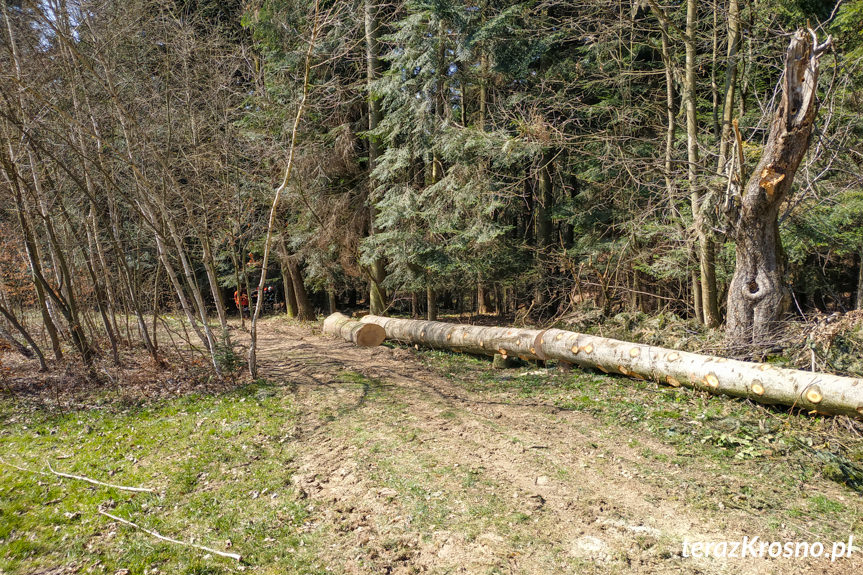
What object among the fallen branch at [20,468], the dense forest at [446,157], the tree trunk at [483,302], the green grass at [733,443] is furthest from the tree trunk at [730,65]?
the fallen branch at [20,468]

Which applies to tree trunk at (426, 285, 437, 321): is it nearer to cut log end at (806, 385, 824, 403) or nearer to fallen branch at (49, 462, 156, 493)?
cut log end at (806, 385, 824, 403)

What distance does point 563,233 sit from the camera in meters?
17.1

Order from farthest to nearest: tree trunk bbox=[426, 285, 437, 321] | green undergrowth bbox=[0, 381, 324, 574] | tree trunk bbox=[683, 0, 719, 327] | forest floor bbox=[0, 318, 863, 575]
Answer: tree trunk bbox=[426, 285, 437, 321] < tree trunk bbox=[683, 0, 719, 327] < green undergrowth bbox=[0, 381, 324, 574] < forest floor bbox=[0, 318, 863, 575]

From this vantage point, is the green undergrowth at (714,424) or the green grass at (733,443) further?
the green undergrowth at (714,424)

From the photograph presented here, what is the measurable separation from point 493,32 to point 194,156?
7138 mm

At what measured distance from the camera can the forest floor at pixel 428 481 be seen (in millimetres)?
3791

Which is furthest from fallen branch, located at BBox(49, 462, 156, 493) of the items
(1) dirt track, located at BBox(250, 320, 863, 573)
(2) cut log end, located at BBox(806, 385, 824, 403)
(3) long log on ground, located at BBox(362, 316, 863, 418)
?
(2) cut log end, located at BBox(806, 385, 824, 403)

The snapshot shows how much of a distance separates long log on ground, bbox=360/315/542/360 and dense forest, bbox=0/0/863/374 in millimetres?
1473

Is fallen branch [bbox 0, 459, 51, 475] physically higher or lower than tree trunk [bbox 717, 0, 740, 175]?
lower

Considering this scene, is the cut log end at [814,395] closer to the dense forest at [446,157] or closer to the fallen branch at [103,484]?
the dense forest at [446,157]

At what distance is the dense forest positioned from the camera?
7.90 meters

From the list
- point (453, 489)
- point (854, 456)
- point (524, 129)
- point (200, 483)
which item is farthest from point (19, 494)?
point (524, 129)

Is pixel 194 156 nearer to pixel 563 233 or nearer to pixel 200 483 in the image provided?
pixel 200 483

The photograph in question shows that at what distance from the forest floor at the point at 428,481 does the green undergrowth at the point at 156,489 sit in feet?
0.07
